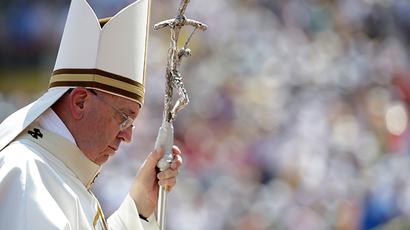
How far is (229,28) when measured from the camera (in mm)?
5332

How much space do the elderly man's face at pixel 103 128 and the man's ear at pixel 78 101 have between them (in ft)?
0.07

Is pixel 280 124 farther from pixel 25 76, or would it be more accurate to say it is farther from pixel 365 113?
pixel 25 76

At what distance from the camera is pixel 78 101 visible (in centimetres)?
159

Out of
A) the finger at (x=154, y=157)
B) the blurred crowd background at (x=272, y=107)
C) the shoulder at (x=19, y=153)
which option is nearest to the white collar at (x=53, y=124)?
the shoulder at (x=19, y=153)

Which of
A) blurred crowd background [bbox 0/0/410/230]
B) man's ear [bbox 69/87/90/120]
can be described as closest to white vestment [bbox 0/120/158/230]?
man's ear [bbox 69/87/90/120]

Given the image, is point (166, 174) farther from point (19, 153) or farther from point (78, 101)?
point (19, 153)

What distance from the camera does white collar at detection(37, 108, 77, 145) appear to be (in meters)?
1.55

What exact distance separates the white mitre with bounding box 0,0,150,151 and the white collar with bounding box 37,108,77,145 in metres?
0.05

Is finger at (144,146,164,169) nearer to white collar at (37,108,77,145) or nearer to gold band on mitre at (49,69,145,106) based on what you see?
gold band on mitre at (49,69,145,106)

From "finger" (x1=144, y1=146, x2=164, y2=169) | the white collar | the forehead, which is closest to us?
the white collar

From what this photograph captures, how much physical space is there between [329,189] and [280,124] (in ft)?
3.26

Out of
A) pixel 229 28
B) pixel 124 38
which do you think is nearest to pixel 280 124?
pixel 229 28

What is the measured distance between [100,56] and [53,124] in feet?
1.05

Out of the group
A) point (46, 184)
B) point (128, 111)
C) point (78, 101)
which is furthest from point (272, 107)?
point (46, 184)
